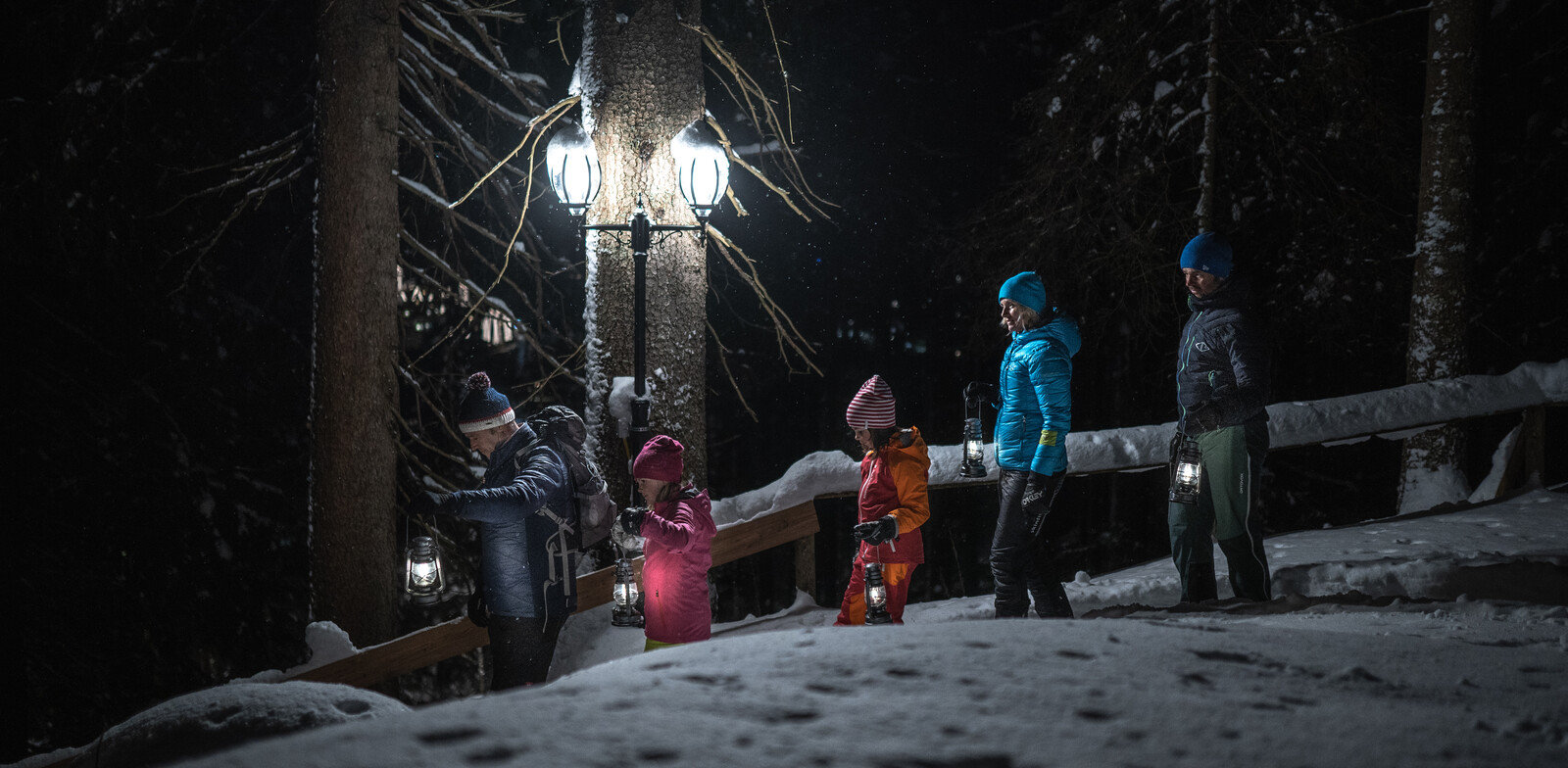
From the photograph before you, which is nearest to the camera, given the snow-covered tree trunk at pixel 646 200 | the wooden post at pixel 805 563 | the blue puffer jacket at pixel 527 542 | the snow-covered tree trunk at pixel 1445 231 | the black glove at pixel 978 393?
the blue puffer jacket at pixel 527 542

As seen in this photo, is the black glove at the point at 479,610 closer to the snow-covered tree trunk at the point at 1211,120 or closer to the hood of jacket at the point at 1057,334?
the hood of jacket at the point at 1057,334

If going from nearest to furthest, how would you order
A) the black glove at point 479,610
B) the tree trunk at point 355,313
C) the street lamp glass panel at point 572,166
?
the black glove at point 479,610
the street lamp glass panel at point 572,166
the tree trunk at point 355,313

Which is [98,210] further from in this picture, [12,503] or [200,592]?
[200,592]

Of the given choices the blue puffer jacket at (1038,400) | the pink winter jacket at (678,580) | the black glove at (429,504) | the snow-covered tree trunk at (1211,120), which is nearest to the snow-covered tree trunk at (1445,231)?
the snow-covered tree trunk at (1211,120)

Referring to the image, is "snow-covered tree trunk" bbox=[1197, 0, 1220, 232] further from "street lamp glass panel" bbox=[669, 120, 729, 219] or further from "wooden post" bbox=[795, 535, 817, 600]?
"street lamp glass panel" bbox=[669, 120, 729, 219]

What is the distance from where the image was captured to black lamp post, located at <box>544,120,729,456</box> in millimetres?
5938

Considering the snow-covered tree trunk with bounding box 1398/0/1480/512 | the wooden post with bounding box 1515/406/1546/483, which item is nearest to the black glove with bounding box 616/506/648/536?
the wooden post with bounding box 1515/406/1546/483

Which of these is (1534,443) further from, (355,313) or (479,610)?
(355,313)

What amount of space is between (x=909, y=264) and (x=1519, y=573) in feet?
37.6

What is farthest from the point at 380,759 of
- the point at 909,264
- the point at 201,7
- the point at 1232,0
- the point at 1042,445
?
the point at 909,264

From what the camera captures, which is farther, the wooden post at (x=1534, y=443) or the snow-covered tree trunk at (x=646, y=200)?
the wooden post at (x=1534, y=443)

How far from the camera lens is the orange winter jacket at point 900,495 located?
5145 millimetres

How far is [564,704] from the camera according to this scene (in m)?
2.01

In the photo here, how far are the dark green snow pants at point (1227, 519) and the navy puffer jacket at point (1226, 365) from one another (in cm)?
10
